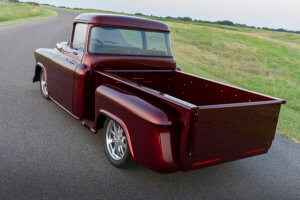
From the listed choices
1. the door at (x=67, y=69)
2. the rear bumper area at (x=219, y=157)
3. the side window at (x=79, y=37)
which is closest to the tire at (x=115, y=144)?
the rear bumper area at (x=219, y=157)

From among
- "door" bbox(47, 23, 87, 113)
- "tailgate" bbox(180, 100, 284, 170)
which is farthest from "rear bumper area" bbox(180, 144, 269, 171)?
"door" bbox(47, 23, 87, 113)

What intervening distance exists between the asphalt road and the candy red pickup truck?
324mm

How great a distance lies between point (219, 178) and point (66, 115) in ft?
9.68

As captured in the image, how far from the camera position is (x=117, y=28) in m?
4.91

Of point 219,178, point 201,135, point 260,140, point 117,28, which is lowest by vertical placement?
point 219,178

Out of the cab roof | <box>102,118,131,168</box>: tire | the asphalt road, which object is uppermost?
the cab roof

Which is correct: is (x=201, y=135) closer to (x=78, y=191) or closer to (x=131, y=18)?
(x=78, y=191)

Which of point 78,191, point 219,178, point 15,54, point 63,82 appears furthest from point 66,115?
point 15,54

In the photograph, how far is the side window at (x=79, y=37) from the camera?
491 centimetres

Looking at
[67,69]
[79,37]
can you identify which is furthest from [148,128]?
[79,37]

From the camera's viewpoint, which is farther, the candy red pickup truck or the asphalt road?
the asphalt road

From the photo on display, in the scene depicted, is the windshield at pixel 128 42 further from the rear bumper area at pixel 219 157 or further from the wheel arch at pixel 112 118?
the rear bumper area at pixel 219 157

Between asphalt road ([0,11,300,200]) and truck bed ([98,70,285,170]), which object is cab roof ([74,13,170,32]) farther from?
asphalt road ([0,11,300,200])

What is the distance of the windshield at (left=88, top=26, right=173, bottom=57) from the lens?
15.7 ft
